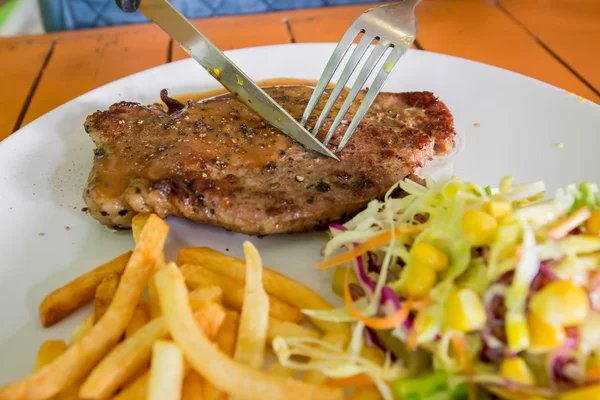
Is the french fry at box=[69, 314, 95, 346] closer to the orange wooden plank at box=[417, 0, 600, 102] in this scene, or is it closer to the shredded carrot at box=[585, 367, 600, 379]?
the shredded carrot at box=[585, 367, 600, 379]

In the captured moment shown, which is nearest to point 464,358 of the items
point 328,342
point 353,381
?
point 353,381

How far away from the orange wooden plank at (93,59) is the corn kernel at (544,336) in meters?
3.67

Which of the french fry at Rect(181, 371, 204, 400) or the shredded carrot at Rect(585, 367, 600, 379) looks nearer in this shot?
the shredded carrot at Rect(585, 367, 600, 379)

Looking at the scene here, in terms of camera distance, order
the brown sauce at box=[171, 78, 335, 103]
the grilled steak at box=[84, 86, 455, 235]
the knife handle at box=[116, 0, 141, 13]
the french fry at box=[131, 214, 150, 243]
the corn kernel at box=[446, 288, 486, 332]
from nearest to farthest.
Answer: the corn kernel at box=[446, 288, 486, 332], the french fry at box=[131, 214, 150, 243], the grilled steak at box=[84, 86, 455, 235], the knife handle at box=[116, 0, 141, 13], the brown sauce at box=[171, 78, 335, 103]

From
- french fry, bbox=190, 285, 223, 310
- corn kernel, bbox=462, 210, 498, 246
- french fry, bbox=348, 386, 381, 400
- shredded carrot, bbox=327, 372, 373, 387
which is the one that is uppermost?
corn kernel, bbox=462, 210, 498, 246

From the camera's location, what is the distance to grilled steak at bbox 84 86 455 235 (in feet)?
7.75

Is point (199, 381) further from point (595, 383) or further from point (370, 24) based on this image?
point (370, 24)

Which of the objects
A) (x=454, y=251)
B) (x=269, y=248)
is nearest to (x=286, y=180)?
(x=269, y=248)

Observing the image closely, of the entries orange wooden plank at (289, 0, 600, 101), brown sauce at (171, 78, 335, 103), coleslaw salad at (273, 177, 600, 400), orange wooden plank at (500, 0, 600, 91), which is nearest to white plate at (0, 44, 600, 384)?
brown sauce at (171, 78, 335, 103)

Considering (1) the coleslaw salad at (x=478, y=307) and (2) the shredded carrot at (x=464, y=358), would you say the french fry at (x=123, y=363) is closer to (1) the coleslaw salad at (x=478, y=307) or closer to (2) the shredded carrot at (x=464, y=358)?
(1) the coleslaw salad at (x=478, y=307)

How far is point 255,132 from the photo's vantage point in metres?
2.80

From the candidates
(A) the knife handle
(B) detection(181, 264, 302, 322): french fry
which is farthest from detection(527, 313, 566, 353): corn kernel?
(A) the knife handle

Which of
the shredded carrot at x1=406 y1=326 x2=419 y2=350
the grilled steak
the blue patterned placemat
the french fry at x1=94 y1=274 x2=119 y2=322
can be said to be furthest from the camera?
the blue patterned placemat

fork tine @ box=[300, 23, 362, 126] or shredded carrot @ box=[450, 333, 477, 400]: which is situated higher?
fork tine @ box=[300, 23, 362, 126]
